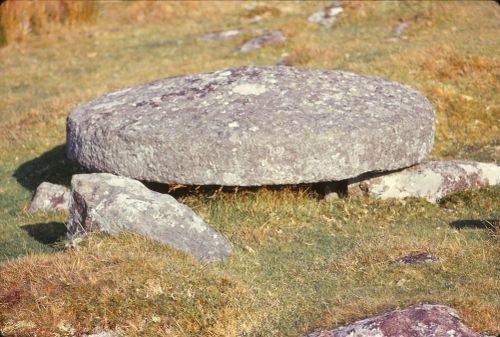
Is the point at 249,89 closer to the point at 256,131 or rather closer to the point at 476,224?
the point at 256,131

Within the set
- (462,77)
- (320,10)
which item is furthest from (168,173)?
(320,10)

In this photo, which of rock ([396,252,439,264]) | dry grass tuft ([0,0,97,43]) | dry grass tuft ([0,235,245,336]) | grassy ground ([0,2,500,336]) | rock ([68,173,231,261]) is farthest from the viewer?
dry grass tuft ([0,0,97,43])

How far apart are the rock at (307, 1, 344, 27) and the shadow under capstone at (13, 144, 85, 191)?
13.4m

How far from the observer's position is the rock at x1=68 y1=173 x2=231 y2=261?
10062 mm

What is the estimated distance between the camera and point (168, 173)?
11.8 meters

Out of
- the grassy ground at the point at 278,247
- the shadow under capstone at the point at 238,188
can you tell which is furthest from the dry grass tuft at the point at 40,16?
the shadow under capstone at the point at 238,188

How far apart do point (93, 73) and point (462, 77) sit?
1076 cm

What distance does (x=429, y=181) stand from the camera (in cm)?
1296

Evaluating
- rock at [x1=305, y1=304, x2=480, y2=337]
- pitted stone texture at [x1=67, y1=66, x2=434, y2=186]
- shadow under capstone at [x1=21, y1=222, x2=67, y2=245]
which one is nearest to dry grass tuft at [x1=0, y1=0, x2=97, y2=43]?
pitted stone texture at [x1=67, y1=66, x2=434, y2=186]

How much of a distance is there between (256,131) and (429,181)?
3.05 metres

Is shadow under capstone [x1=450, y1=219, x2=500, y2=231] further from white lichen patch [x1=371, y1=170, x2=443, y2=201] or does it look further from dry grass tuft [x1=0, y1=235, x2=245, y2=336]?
dry grass tuft [x1=0, y1=235, x2=245, y2=336]

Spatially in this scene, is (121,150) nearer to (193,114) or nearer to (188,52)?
(193,114)

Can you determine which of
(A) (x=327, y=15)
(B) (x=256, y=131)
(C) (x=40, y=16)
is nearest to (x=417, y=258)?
(B) (x=256, y=131)

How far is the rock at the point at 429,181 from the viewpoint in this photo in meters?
12.8
